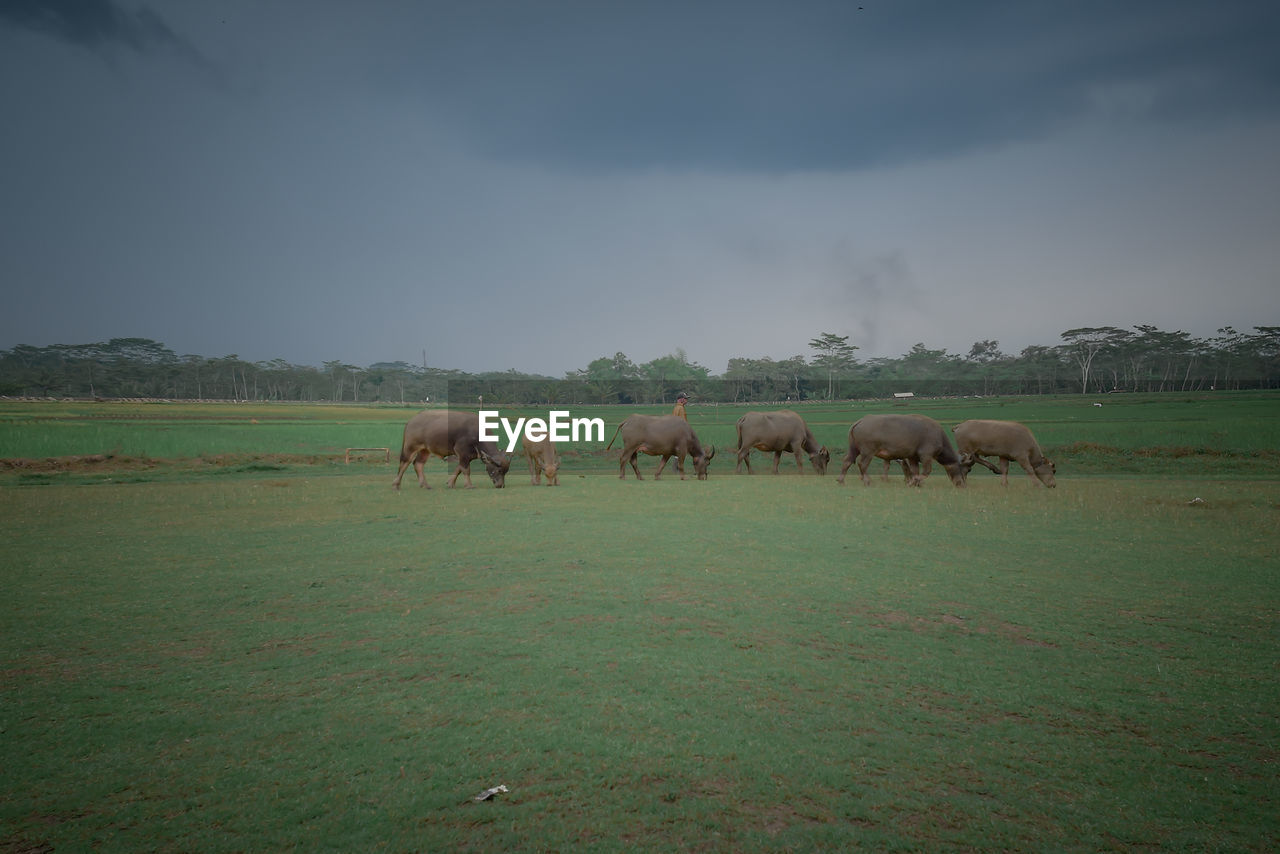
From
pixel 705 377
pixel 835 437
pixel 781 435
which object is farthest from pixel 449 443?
pixel 705 377

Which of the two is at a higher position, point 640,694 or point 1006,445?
point 1006,445

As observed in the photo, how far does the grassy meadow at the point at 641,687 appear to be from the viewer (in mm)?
2812

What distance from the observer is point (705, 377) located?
68312mm

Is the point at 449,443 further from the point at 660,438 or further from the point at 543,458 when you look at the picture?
the point at 660,438

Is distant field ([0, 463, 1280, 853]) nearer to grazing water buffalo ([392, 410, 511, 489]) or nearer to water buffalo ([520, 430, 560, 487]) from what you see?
grazing water buffalo ([392, 410, 511, 489])

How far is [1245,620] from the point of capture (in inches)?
218

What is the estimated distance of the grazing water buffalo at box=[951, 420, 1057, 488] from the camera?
1717cm

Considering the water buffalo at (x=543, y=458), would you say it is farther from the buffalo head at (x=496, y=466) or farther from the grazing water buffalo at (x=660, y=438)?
the grazing water buffalo at (x=660, y=438)

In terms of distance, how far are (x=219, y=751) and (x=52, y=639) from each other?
9.54 feet

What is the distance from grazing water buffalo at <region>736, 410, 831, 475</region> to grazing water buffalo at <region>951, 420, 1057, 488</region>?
14.1 ft

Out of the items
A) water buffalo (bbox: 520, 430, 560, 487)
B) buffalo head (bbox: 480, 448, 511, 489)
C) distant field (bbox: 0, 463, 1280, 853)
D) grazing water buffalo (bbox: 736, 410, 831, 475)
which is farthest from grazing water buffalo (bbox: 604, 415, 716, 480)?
distant field (bbox: 0, 463, 1280, 853)

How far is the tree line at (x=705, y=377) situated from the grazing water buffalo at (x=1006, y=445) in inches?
767

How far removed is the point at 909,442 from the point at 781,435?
185 inches

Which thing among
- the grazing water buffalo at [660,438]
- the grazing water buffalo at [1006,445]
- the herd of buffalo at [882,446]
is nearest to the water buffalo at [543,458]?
the herd of buffalo at [882,446]
